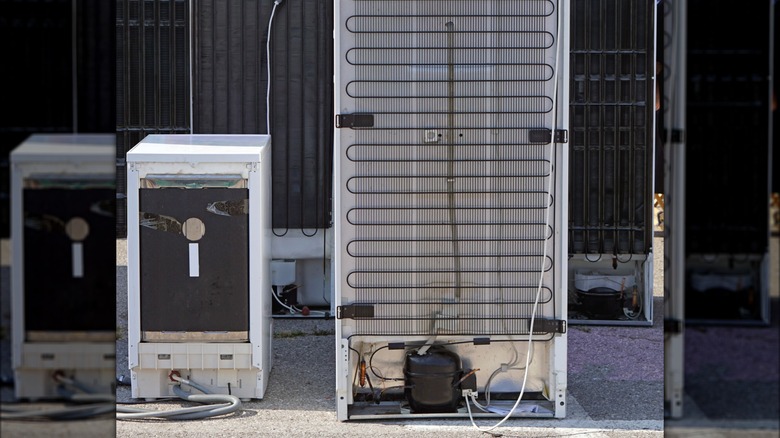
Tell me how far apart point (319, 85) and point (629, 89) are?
2474mm

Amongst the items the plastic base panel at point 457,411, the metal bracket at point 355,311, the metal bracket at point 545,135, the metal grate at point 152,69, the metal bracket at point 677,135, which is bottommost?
the plastic base panel at point 457,411

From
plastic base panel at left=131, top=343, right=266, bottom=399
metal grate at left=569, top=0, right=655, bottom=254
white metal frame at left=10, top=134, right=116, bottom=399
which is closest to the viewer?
white metal frame at left=10, top=134, right=116, bottom=399

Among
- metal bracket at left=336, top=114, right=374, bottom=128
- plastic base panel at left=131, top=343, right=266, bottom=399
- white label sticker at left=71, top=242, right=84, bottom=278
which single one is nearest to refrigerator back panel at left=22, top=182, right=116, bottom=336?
white label sticker at left=71, top=242, right=84, bottom=278

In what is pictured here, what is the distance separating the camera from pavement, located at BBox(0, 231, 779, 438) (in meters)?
1.56

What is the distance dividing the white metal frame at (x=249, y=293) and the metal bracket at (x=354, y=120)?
1.83 feet

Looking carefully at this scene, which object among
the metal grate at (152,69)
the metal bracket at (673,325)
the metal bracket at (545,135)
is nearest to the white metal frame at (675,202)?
the metal bracket at (673,325)

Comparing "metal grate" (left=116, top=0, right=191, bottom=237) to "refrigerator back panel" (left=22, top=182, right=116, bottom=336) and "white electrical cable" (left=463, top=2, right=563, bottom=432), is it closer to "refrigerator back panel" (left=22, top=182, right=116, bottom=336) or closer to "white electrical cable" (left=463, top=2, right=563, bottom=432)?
"white electrical cable" (left=463, top=2, right=563, bottom=432)

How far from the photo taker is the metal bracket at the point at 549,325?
208 inches

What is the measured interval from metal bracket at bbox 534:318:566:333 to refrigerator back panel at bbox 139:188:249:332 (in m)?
1.61

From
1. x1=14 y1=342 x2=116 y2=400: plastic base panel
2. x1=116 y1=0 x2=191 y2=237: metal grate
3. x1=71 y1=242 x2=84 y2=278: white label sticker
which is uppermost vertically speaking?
x1=116 y1=0 x2=191 y2=237: metal grate

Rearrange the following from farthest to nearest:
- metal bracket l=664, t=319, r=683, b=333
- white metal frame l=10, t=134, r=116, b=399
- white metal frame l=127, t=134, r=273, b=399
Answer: white metal frame l=127, t=134, r=273, b=399
metal bracket l=664, t=319, r=683, b=333
white metal frame l=10, t=134, r=116, b=399

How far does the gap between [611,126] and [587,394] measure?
2.75m

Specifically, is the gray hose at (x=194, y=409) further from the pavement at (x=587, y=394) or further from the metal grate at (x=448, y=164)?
the metal grate at (x=448, y=164)

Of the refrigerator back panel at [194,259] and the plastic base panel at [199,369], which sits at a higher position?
the refrigerator back panel at [194,259]
